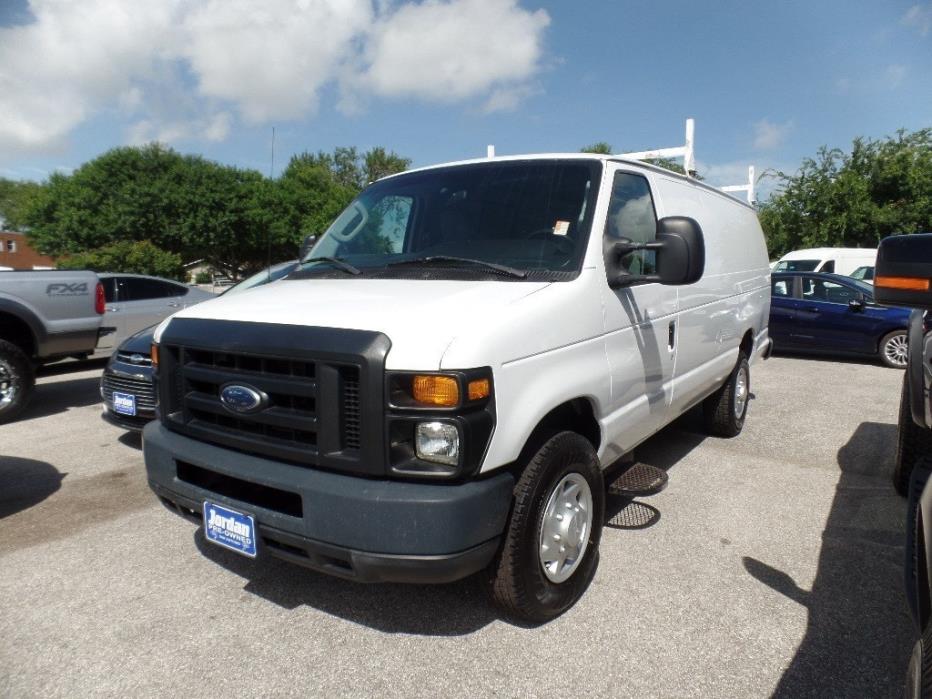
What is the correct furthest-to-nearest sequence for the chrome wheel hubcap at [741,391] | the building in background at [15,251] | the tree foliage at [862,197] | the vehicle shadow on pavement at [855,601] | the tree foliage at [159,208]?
the building in background at [15,251] < the tree foliage at [159,208] < the tree foliage at [862,197] < the chrome wheel hubcap at [741,391] < the vehicle shadow on pavement at [855,601]

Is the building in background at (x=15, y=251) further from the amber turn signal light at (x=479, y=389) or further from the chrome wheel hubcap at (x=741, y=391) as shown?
the amber turn signal light at (x=479, y=389)

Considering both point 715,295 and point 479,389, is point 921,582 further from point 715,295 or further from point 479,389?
point 715,295

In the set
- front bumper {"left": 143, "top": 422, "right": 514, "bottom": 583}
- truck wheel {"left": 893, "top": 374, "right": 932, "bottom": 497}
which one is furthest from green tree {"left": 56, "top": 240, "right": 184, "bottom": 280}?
truck wheel {"left": 893, "top": 374, "right": 932, "bottom": 497}

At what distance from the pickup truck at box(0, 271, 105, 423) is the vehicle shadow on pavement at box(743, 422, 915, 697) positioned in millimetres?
6656

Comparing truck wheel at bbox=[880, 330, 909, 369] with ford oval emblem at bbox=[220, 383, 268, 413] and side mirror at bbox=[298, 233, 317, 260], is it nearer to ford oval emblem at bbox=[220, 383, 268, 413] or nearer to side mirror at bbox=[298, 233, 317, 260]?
side mirror at bbox=[298, 233, 317, 260]

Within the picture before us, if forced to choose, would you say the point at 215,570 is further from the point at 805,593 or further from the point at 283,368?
the point at 805,593

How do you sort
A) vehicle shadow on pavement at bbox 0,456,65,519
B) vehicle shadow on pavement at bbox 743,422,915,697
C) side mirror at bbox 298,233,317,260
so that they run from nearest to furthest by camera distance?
vehicle shadow on pavement at bbox 743,422,915,697 < side mirror at bbox 298,233,317,260 < vehicle shadow on pavement at bbox 0,456,65,519

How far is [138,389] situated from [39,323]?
248 centimetres

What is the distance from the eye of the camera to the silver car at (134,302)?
913 centimetres

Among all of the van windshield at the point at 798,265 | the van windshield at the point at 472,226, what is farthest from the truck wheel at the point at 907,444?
the van windshield at the point at 798,265

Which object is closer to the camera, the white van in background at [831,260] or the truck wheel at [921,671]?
the truck wheel at [921,671]

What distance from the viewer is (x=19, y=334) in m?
6.78

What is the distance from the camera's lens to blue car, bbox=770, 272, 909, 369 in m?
10.2

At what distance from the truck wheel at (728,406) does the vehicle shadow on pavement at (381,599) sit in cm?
336
